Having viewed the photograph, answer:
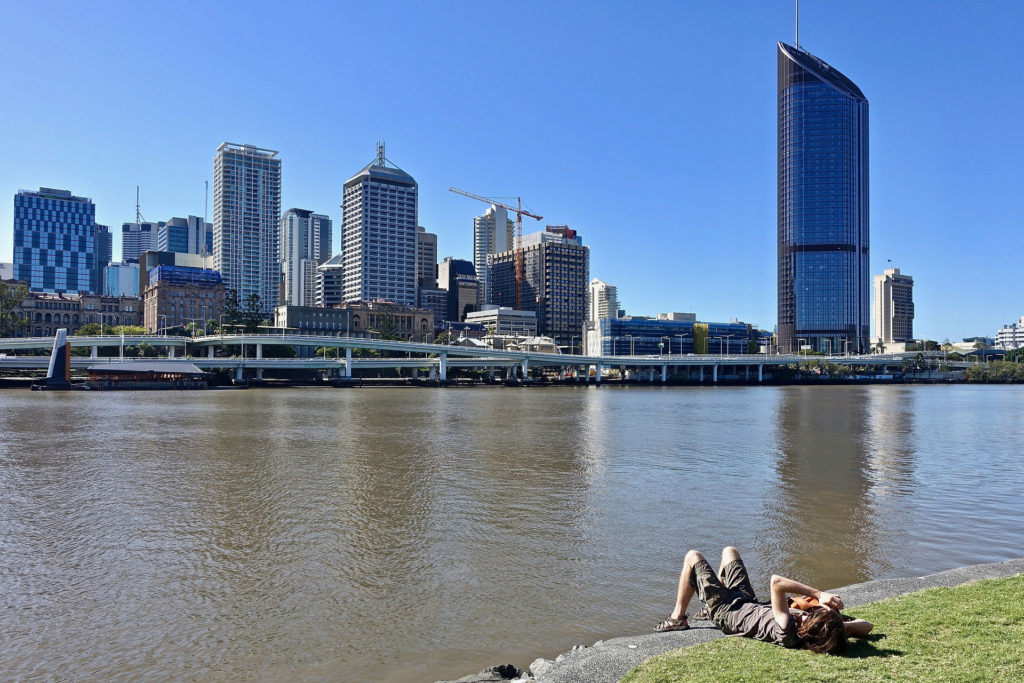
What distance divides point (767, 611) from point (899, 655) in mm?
1673

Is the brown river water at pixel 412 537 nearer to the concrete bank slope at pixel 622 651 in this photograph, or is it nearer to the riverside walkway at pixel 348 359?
the concrete bank slope at pixel 622 651

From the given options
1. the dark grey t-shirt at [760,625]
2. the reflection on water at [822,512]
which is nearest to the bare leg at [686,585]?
the dark grey t-shirt at [760,625]

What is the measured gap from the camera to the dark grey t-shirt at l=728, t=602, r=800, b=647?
9031 millimetres

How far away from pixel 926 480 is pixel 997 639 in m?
23.1

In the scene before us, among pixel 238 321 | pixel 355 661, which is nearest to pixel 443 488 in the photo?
pixel 355 661

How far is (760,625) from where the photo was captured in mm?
9469

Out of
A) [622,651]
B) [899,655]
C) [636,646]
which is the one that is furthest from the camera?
[636,646]

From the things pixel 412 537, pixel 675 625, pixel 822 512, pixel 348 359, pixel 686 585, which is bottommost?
pixel 822 512

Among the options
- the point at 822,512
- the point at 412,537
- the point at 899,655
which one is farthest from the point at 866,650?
the point at 822,512

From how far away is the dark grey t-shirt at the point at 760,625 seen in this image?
9031mm

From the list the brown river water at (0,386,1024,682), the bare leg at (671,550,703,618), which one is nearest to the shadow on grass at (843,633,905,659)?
the bare leg at (671,550,703,618)

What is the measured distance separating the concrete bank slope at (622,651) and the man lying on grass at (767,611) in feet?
1.36

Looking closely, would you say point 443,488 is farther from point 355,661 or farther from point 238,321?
point 238,321

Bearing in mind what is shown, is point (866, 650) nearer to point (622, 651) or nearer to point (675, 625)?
point (675, 625)
